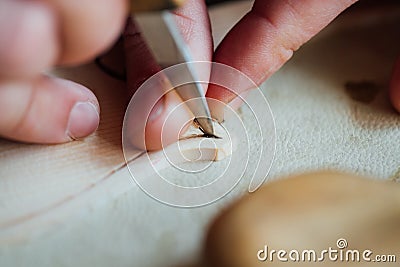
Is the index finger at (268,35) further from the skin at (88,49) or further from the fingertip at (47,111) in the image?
the fingertip at (47,111)

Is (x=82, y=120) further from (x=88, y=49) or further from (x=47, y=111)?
(x=88, y=49)

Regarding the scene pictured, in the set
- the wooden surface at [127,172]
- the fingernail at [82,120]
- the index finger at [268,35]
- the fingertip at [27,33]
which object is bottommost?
the wooden surface at [127,172]

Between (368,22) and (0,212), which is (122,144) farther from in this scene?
(368,22)

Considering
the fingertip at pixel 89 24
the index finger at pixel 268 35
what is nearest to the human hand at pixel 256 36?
the index finger at pixel 268 35

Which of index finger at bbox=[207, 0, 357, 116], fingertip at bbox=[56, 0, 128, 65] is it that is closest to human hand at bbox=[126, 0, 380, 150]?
index finger at bbox=[207, 0, 357, 116]

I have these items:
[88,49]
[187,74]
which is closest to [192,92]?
[187,74]

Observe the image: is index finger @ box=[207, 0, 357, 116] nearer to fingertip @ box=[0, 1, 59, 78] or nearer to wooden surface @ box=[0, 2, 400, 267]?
wooden surface @ box=[0, 2, 400, 267]

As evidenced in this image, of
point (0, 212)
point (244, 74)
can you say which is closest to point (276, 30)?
point (244, 74)
